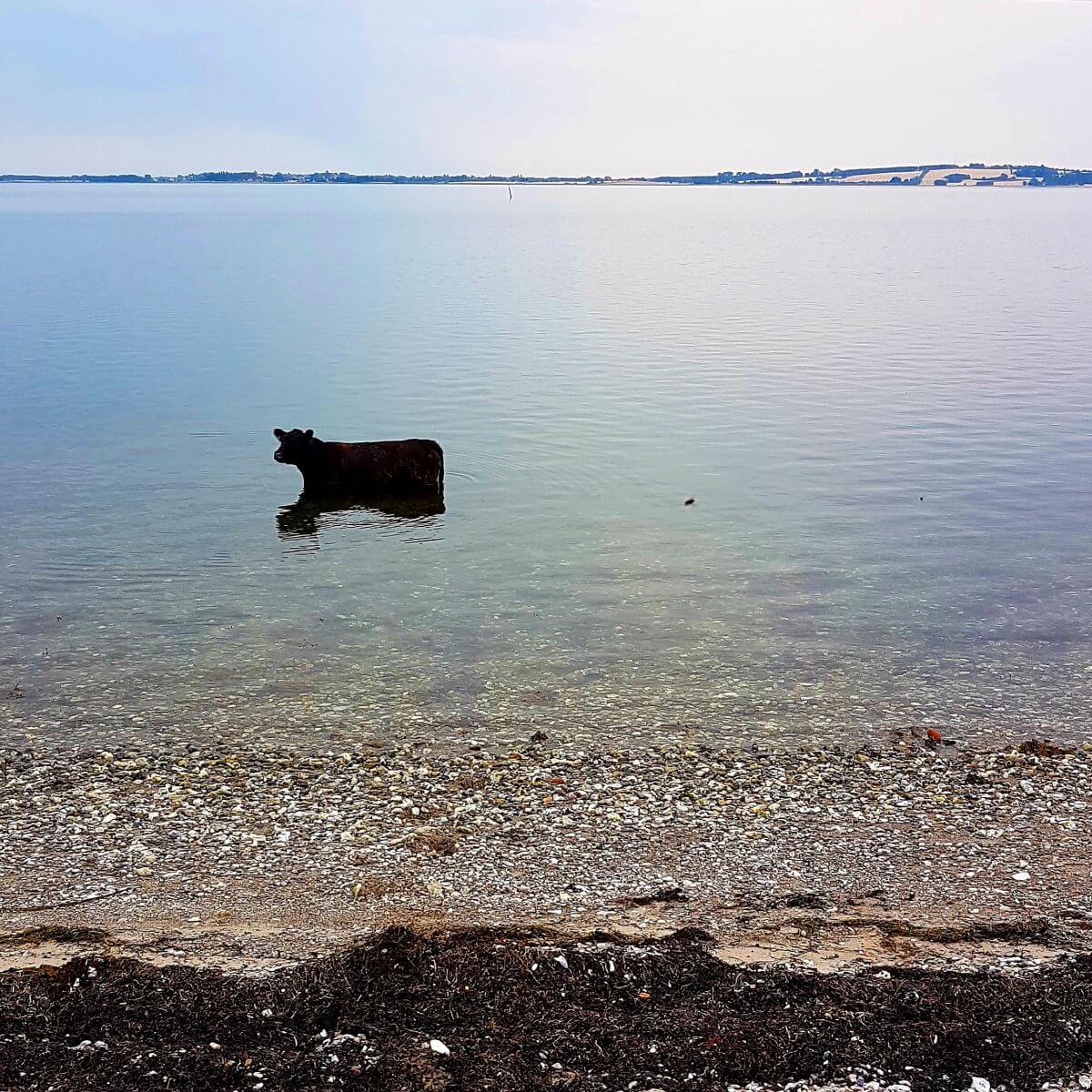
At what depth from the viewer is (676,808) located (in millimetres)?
11312

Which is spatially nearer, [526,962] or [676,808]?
[526,962]

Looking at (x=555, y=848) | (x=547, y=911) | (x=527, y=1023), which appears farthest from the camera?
(x=555, y=848)

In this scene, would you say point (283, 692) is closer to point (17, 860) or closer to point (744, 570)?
point (17, 860)

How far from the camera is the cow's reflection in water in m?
21.5

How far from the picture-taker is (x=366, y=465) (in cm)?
2403

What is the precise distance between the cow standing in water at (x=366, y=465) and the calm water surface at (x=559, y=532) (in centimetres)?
79

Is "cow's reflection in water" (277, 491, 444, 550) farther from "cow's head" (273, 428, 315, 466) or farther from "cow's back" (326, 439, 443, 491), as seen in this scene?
"cow's head" (273, 428, 315, 466)

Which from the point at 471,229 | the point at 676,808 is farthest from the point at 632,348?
the point at 471,229

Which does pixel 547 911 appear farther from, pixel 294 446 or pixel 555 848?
pixel 294 446

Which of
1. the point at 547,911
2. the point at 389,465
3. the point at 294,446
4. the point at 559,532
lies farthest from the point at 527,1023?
the point at 294,446

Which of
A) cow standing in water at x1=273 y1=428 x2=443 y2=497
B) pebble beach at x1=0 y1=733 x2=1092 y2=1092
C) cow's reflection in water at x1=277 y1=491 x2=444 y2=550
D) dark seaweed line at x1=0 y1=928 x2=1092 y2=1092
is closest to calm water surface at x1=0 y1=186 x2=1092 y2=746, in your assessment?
cow's reflection in water at x1=277 y1=491 x2=444 y2=550

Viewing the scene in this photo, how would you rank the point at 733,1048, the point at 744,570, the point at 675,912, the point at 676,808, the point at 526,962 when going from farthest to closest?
the point at 744,570
the point at 676,808
the point at 675,912
the point at 526,962
the point at 733,1048

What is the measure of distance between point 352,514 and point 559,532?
13.7 ft

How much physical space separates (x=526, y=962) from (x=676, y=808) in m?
3.27
